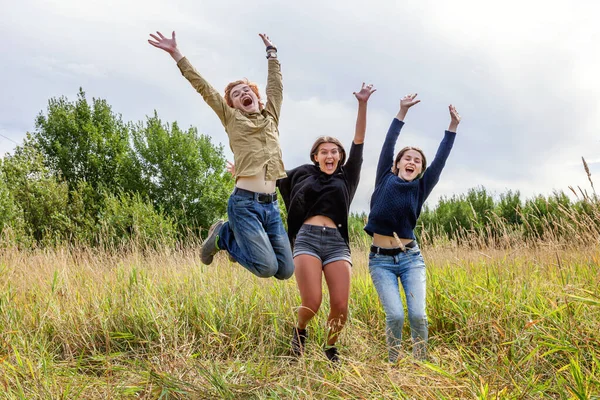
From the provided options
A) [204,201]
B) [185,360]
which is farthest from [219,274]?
[204,201]

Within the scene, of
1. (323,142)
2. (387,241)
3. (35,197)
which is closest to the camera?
(387,241)

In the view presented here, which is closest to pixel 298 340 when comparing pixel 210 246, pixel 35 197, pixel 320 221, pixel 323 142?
pixel 320 221

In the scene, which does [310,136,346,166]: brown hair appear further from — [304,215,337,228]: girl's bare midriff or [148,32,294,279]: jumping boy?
[304,215,337,228]: girl's bare midriff

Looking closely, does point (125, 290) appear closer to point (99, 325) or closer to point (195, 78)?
point (99, 325)

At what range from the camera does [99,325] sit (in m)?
5.29

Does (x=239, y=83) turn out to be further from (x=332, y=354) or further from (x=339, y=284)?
(x=332, y=354)

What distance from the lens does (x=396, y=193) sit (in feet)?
13.7

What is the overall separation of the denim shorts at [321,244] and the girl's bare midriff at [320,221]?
0.04 meters

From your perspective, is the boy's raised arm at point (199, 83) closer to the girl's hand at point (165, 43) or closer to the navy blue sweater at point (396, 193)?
the girl's hand at point (165, 43)

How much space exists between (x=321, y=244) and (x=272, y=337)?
4.45 feet

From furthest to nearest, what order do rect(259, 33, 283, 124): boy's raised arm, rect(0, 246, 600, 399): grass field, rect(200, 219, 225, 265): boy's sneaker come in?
1. rect(200, 219, 225, 265): boy's sneaker
2. rect(259, 33, 283, 124): boy's raised arm
3. rect(0, 246, 600, 399): grass field

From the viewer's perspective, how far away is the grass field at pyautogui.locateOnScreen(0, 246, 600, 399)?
3072 millimetres

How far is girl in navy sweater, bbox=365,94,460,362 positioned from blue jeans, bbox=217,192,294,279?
75 cm

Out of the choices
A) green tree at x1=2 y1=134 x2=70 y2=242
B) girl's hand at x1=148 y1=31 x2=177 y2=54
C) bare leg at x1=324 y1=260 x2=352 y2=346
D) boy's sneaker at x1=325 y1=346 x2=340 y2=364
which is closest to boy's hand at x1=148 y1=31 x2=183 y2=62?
girl's hand at x1=148 y1=31 x2=177 y2=54
